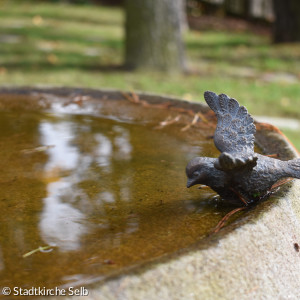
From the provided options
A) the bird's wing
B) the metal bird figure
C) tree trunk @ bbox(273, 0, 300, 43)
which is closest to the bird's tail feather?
the metal bird figure

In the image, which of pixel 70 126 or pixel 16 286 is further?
pixel 70 126

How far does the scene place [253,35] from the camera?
12.5m

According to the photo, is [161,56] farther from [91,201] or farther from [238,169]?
[238,169]

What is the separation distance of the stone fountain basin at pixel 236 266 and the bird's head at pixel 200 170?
15 centimetres

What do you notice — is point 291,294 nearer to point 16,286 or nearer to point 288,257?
point 288,257

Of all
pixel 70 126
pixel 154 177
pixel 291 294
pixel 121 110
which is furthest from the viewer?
pixel 121 110

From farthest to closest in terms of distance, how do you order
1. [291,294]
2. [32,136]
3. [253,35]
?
[253,35] < [32,136] < [291,294]

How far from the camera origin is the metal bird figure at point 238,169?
4.33ft

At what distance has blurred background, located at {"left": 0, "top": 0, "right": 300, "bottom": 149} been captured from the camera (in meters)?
6.27

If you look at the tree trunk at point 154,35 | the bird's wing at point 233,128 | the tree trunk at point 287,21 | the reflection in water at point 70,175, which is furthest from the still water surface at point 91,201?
the tree trunk at point 287,21

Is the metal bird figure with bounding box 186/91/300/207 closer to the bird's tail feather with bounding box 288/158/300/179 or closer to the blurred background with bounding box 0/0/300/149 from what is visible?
the bird's tail feather with bounding box 288/158/300/179

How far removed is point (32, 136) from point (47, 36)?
8908mm

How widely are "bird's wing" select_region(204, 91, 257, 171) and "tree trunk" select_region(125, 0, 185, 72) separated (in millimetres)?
5468

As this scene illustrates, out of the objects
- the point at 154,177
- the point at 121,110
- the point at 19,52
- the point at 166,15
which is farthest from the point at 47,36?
the point at 154,177
